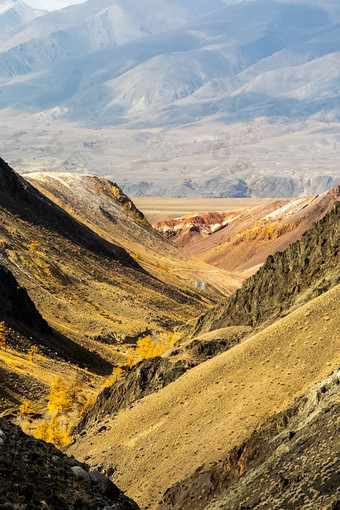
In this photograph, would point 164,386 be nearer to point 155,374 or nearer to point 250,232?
point 155,374

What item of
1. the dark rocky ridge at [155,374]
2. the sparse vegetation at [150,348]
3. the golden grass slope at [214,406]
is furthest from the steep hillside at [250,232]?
the golden grass slope at [214,406]

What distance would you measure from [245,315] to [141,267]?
5720 centimetres

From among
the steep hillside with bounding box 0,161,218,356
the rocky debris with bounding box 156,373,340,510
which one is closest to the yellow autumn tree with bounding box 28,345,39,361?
the steep hillside with bounding box 0,161,218,356

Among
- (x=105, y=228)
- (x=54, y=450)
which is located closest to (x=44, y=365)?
(x=54, y=450)

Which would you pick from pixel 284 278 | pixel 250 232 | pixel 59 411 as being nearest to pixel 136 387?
pixel 59 411

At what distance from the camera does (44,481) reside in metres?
17.6

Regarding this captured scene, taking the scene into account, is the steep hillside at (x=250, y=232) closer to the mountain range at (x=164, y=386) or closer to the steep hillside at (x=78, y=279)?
the steep hillside at (x=78, y=279)

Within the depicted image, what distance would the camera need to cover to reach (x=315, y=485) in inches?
703

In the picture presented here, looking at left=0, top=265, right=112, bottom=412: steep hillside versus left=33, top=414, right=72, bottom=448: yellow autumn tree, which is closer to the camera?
left=33, top=414, right=72, bottom=448: yellow autumn tree

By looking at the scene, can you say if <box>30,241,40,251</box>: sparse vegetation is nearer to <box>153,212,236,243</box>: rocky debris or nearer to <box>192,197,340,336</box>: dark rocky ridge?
<box>192,197,340,336</box>: dark rocky ridge

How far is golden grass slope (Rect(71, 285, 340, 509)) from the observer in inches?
995

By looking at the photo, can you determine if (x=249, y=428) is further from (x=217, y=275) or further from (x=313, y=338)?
(x=217, y=275)

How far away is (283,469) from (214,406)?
9.15 metres

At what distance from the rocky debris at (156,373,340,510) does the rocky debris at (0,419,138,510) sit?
3.48 metres
